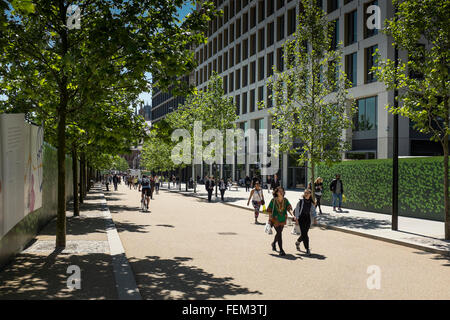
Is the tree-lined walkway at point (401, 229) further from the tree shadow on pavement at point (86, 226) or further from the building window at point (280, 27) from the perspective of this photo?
the building window at point (280, 27)

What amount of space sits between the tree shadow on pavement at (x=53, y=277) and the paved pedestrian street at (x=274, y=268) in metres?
0.56

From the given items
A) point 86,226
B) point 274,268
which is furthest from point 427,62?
point 86,226

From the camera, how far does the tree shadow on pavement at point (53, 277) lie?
593cm

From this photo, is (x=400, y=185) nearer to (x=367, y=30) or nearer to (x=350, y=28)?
(x=367, y=30)

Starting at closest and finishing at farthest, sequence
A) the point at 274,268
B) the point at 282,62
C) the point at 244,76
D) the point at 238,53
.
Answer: the point at 274,268 < the point at 282,62 < the point at 244,76 < the point at 238,53

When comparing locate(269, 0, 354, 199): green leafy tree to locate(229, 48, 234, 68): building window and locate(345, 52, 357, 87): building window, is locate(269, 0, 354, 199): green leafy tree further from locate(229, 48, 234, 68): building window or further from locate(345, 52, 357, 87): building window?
locate(229, 48, 234, 68): building window

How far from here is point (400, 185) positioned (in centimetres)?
1816

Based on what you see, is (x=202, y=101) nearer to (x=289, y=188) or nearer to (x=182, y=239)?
(x=289, y=188)

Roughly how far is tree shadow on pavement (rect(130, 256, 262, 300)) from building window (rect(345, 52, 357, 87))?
2848 cm

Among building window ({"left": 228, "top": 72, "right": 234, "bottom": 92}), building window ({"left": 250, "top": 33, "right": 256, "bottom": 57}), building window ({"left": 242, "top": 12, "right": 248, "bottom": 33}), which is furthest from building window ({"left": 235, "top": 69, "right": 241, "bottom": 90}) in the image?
building window ({"left": 242, "top": 12, "right": 248, "bottom": 33})

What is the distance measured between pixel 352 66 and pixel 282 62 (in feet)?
36.2

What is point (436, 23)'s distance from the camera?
11.1 m
